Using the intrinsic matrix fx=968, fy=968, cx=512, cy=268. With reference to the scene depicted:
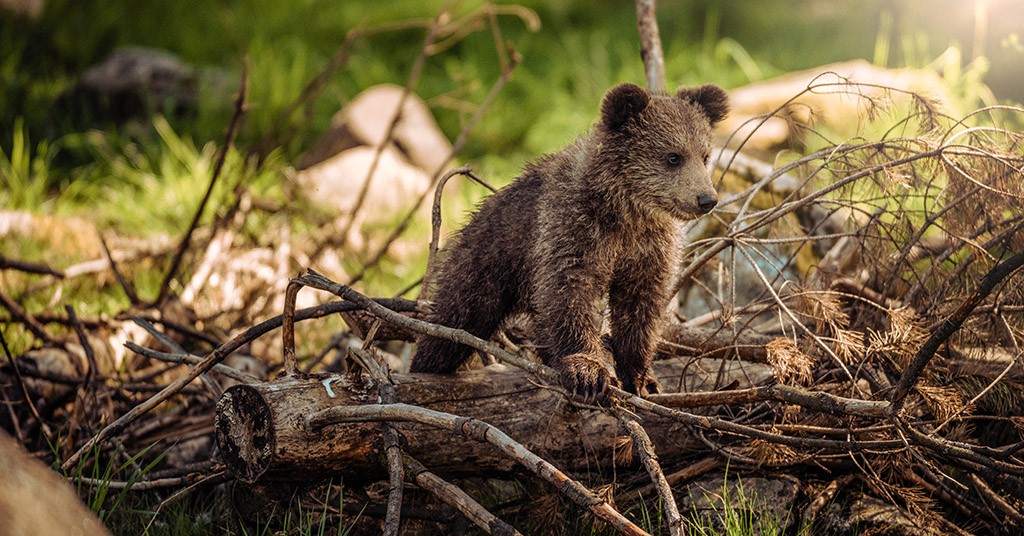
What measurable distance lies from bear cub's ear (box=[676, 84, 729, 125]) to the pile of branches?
0.99 ft

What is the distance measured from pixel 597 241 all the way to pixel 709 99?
2.40 ft

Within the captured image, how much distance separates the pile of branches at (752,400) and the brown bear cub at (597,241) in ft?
0.58

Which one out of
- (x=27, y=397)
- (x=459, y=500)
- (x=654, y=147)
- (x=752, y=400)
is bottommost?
(x=27, y=397)

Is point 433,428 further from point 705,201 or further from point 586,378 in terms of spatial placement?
point 705,201

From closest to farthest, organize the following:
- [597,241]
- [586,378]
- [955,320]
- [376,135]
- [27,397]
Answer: [955,320] → [586,378] → [597,241] → [27,397] → [376,135]

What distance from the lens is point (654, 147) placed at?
10.8ft

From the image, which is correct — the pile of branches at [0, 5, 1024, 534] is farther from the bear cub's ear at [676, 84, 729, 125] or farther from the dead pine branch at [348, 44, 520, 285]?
the dead pine branch at [348, 44, 520, 285]

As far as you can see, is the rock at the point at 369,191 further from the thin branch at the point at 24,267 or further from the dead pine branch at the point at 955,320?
the dead pine branch at the point at 955,320

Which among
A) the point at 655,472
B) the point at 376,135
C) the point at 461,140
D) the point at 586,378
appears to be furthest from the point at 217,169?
the point at 376,135

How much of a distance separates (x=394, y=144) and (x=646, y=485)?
592cm

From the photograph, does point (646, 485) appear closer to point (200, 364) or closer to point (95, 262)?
point (200, 364)

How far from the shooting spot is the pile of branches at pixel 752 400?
284 cm

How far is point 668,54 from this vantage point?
9.93 metres

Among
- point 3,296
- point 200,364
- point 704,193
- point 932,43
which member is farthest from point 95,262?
point 932,43
